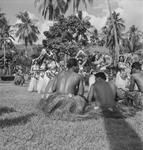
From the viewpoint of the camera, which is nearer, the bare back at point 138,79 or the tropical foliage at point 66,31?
the bare back at point 138,79

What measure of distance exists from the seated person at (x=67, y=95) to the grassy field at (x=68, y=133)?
24 cm

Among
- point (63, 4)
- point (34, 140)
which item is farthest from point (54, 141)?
point (63, 4)

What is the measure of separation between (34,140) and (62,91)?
175cm

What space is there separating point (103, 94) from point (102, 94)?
0.06 ft

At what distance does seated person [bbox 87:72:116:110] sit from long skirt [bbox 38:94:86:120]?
232 mm

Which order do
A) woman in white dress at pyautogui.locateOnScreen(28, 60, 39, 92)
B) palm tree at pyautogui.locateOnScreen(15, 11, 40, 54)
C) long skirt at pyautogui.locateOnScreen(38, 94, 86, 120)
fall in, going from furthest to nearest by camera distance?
palm tree at pyautogui.locateOnScreen(15, 11, 40, 54) < woman in white dress at pyautogui.locateOnScreen(28, 60, 39, 92) < long skirt at pyautogui.locateOnScreen(38, 94, 86, 120)

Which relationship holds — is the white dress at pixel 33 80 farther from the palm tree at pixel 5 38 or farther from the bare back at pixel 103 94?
the palm tree at pixel 5 38

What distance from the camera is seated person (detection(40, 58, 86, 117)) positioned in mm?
4578

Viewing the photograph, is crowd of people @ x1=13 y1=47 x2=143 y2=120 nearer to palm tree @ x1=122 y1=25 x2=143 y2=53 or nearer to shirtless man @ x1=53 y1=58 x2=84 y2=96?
shirtless man @ x1=53 y1=58 x2=84 y2=96

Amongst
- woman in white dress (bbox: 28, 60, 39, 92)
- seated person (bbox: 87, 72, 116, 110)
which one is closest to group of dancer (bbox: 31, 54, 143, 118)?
seated person (bbox: 87, 72, 116, 110)

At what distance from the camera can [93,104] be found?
475 cm

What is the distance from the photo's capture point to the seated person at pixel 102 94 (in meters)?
4.62

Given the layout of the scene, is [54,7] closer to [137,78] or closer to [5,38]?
Result: [5,38]

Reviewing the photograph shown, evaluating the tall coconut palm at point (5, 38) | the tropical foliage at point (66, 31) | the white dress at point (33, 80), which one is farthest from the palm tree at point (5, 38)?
the white dress at point (33, 80)
